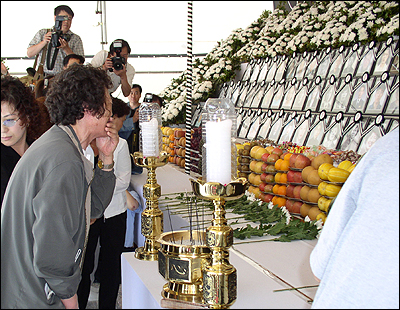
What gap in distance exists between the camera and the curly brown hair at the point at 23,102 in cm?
200

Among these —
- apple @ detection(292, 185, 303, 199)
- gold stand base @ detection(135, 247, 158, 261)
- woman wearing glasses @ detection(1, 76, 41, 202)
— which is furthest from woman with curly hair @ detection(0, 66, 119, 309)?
apple @ detection(292, 185, 303, 199)

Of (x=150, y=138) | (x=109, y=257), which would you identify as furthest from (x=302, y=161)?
(x=109, y=257)

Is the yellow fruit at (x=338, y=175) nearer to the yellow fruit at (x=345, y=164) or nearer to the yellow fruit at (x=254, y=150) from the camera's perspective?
the yellow fruit at (x=345, y=164)

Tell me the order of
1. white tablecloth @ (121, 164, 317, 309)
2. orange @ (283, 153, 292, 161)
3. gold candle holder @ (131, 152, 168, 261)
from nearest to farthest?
1. white tablecloth @ (121, 164, 317, 309)
2. gold candle holder @ (131, 152, 168, 261)
3. orange @ (283, 153, 292, 161)

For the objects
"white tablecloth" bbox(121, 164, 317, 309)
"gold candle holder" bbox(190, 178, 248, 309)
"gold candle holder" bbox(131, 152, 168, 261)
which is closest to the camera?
"gold candle holder" bbox(190, 178, 248, 309)

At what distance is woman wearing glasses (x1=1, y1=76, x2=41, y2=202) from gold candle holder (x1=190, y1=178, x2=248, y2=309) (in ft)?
3.84

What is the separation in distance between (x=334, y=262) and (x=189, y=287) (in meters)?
0.56

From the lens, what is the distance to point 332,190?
80.7 inches

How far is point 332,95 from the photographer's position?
145 inches

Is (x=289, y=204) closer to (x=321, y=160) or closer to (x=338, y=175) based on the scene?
(x=321, y=160)

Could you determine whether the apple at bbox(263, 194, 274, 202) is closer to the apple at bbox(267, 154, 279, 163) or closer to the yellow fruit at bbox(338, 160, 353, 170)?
the apple at bbox(267, 154, 279, 163)

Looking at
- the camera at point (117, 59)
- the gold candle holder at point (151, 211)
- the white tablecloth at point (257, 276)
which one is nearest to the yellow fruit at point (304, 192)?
the white tablecloth at point (257, 276)

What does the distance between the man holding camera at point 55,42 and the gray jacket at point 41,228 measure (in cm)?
293

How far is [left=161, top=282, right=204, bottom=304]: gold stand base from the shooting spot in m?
1.27
